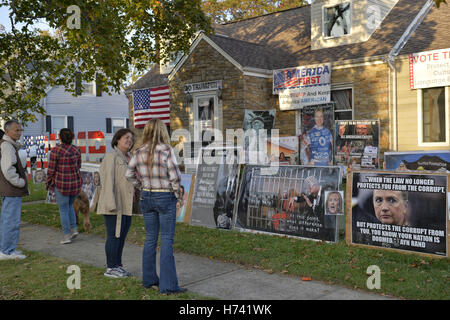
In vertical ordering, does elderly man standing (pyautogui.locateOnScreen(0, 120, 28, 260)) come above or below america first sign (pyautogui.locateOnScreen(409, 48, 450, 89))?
below

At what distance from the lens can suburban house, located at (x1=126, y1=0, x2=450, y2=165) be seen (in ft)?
47.2

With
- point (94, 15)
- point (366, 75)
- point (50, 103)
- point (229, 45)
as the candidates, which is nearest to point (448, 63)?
point (366, 75)

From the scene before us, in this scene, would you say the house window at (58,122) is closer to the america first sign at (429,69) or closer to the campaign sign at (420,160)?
the america first sign at (429,69)

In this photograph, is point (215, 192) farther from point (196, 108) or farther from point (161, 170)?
point (196, 108)

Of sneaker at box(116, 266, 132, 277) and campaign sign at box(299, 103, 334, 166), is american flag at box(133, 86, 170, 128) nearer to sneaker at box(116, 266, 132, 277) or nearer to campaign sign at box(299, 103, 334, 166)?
campaign sign at box(299, 103, 334, 166)

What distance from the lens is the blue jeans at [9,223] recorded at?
7047 mm

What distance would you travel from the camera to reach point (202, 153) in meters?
9.55

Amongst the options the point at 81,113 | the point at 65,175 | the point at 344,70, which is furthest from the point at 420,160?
the point at 81,113

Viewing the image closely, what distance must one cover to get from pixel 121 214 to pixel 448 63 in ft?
38.0

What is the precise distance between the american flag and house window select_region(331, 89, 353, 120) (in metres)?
7.26

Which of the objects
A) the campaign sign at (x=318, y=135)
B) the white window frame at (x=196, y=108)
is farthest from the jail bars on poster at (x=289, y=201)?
the white window frame at (x=196, y=108)

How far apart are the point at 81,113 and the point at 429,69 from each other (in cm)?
2518

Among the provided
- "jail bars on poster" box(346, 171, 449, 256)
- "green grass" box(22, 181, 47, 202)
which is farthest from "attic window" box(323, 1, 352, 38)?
"green grass" box(22, 181, 47, 202)

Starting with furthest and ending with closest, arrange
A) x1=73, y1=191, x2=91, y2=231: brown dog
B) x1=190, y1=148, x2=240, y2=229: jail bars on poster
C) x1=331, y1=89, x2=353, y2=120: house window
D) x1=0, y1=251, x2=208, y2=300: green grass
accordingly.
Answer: x1=331, y1=89, x2=353, y2=120: house window → x1=73, y1=191, x2=91, y2=231: brown dog → x1=190, y1=148, x2=240, y2=229: jail bars on poster → x1=0, y1=251, x2=208, y2=300: green grass
